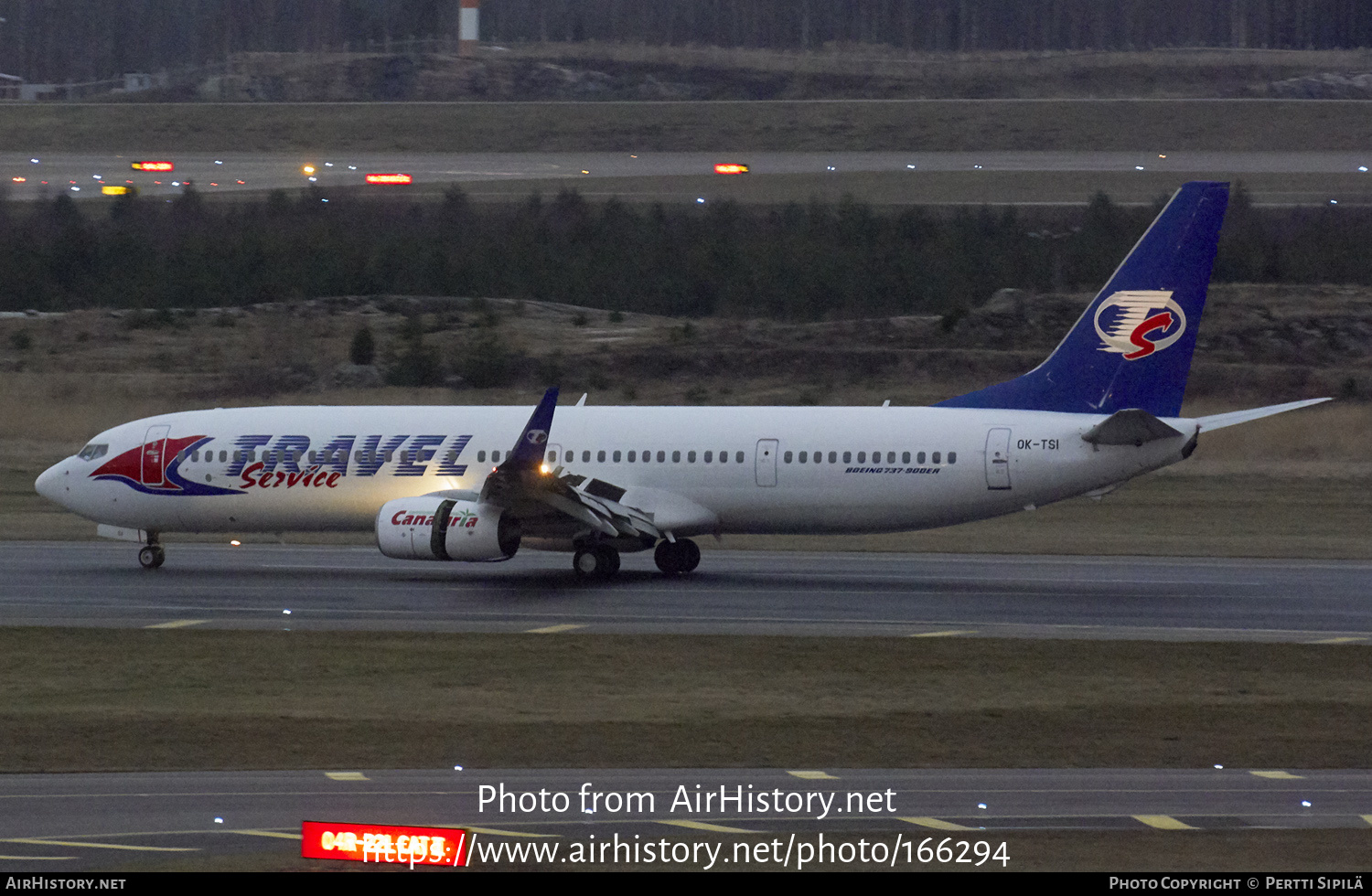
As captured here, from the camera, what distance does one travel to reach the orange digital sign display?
1237 cm

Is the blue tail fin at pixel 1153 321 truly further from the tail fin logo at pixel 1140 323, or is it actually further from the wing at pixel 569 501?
the wing at pixel 569 501

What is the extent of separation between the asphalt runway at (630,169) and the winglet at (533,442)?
53384 millimetres

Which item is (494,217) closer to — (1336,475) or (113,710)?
(1336,475)

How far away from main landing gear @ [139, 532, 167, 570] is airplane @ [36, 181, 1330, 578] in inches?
1.9

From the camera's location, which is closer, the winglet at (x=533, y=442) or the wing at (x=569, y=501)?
the winglet at (x=533, y=442)

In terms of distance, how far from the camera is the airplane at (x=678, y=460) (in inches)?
1217

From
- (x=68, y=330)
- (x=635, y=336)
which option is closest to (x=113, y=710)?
(x=635, y=336)

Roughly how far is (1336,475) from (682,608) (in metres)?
29.9

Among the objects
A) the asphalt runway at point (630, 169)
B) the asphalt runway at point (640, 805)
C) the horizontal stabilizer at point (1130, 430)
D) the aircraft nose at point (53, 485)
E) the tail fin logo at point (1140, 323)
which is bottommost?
the aircraft nose at point (53, 485)

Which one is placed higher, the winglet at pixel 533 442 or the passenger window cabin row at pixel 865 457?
the winglet at pixel 533 442

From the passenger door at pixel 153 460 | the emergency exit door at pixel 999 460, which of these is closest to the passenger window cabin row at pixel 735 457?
the emergency exit door at pixel 999 460

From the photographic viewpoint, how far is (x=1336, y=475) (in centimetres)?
5131

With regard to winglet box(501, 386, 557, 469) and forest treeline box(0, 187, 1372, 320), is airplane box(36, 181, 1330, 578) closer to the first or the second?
winglet box(501, 386, 557, 469)

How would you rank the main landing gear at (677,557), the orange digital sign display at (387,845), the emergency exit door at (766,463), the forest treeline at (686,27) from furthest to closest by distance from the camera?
the forest treeline at (686,27)
the main landing gear at (677,557)
the emergency exit door at (766,463)
the orange digital sign display at (387,845)
